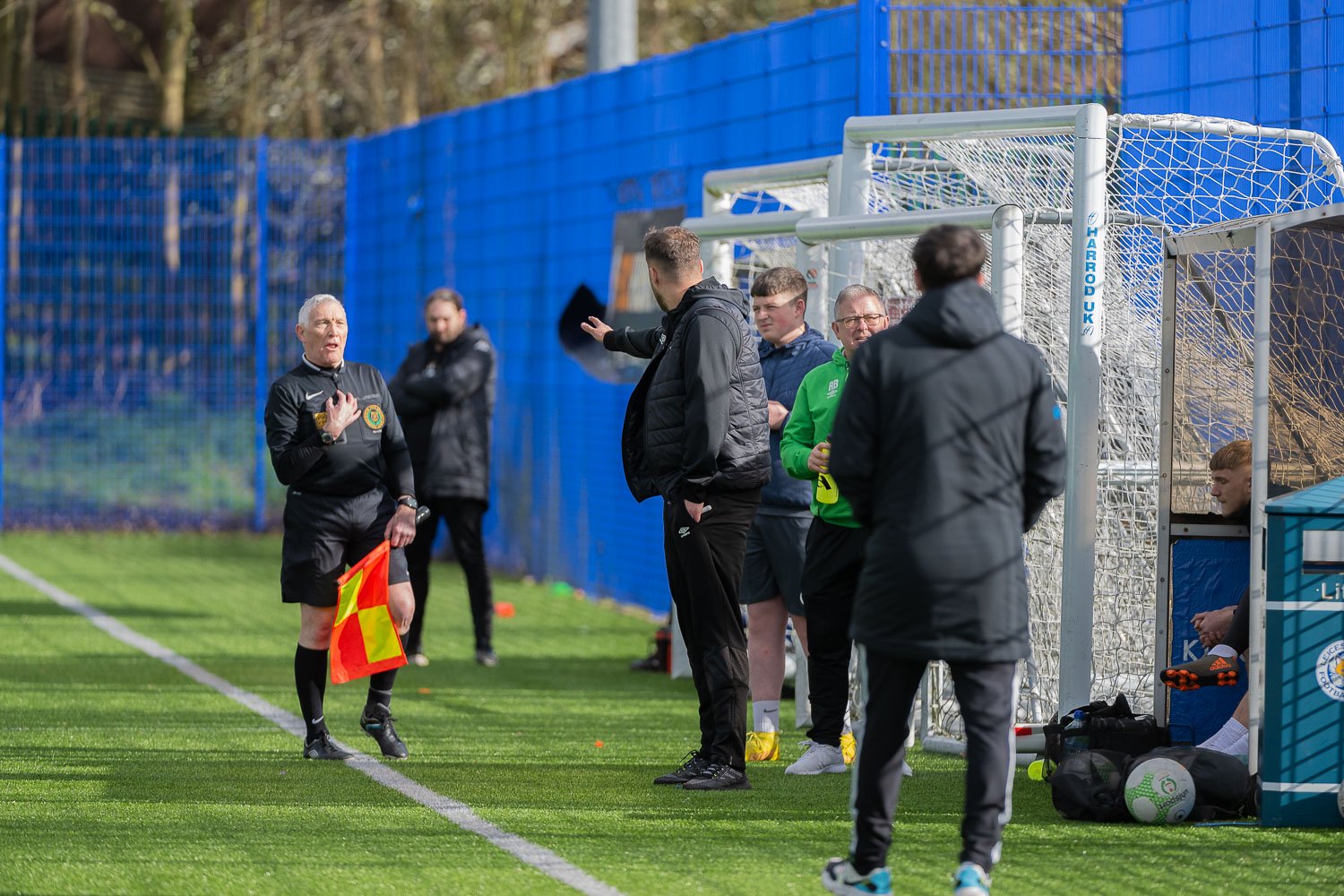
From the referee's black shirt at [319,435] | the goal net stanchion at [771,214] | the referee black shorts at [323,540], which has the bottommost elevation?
the referee black shorts at [323,540]

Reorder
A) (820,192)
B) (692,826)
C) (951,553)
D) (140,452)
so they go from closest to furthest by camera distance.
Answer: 1. (951,553)
2. (692,826)
3. (820,192)
4. (140,452)

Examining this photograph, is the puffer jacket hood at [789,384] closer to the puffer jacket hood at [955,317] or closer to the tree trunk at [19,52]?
the puffer jacket hood at [955,317]

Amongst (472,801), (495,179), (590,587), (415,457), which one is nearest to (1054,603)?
(472,801)

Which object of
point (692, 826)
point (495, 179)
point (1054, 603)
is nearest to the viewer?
point (692, 826)

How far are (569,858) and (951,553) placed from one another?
171 centimetres

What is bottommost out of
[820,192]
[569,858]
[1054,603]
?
[569,858]

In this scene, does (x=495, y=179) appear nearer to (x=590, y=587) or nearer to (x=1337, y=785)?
(x=590, y=587)

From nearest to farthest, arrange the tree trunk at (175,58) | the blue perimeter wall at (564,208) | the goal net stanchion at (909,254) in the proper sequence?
the goal net stanchion at (909,254) < the blue perimeter wall at (564,208) < the tree trunk at (175,58)

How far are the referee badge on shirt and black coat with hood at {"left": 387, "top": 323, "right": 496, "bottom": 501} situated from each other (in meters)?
3.38

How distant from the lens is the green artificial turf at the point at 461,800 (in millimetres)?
5684

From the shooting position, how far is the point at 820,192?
10656mm

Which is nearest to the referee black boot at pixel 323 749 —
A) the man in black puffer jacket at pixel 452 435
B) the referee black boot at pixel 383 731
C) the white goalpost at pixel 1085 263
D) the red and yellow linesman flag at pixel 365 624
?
the referee black boot at pixel 383 731

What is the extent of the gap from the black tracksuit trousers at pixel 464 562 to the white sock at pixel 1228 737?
5.11m

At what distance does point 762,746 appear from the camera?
7836 mm
